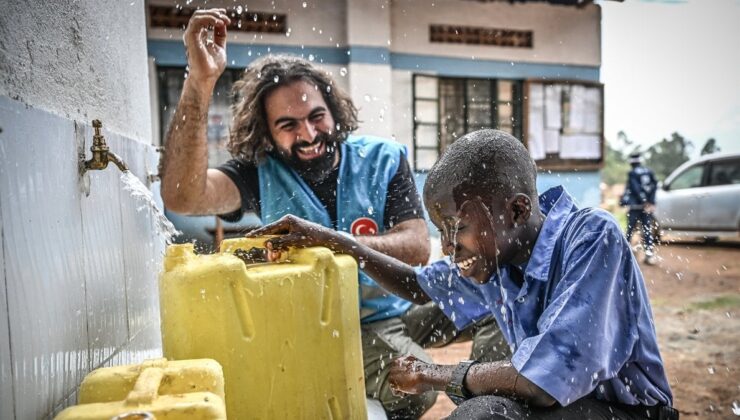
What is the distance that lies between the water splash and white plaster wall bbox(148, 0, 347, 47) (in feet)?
18.6

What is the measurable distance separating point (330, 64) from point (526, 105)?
148 inches

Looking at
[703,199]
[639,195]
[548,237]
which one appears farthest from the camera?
[703,199]

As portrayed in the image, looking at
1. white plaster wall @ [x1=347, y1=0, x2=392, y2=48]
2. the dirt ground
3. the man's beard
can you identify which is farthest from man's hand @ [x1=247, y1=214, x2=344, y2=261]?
white plaster wall @ [x1=347, y1=0, x2=392, y2=48]

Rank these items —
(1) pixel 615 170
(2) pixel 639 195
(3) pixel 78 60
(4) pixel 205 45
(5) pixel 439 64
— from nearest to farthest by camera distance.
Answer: (3) pixel 78 60
(4) pixel 205 45
(2) pixel 639 195
(5) pixel 439 64
(1) pixel 615 170

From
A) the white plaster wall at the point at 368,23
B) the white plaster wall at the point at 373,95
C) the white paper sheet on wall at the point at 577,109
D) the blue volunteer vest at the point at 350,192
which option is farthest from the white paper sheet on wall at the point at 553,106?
the blue volunteer vest at the point at 350,192

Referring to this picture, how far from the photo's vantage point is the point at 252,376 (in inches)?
66.7

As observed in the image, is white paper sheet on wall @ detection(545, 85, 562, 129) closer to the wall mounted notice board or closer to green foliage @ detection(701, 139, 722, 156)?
the wall mounted notice board

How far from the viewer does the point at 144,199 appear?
8.27 ft

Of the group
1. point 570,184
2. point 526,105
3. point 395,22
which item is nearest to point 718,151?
point 570,184

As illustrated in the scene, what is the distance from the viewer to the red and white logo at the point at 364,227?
9.55 ft

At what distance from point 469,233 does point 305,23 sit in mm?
→ 7454

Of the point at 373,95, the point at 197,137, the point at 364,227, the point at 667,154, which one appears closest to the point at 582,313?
the point at 364,227

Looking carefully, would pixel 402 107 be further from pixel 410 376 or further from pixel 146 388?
pixel 146 388

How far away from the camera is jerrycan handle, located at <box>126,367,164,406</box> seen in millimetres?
1204
